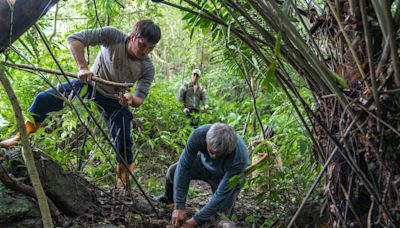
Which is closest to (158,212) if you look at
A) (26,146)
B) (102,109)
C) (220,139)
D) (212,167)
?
(212,167)

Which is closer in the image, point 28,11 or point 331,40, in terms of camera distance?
point 331,40

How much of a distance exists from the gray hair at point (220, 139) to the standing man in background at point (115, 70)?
2.24ft

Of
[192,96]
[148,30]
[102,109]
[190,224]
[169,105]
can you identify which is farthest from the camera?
[192,96]

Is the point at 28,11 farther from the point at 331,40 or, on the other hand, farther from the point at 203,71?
the point at 203,71

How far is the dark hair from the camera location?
10.9ft

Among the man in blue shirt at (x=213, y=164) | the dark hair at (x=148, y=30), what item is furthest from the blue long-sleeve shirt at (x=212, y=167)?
the dark hair at (x=148, y=30)

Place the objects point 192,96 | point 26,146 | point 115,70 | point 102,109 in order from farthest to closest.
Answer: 1. point 192,96
2. point 115,70
3. point 102,109
4. point 26,146

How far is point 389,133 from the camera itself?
1.42 m

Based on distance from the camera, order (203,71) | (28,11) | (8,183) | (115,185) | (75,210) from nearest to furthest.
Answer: (28,11) → (8,183) → (75,210) → (115,185) → (203,71)

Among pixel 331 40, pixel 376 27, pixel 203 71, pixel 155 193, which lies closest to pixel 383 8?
pixel 376 27

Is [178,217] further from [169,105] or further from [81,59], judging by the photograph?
[169,105]

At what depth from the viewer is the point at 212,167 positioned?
3770 millimetres

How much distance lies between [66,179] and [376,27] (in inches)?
89.1

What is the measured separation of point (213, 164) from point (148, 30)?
1318 millimetres
